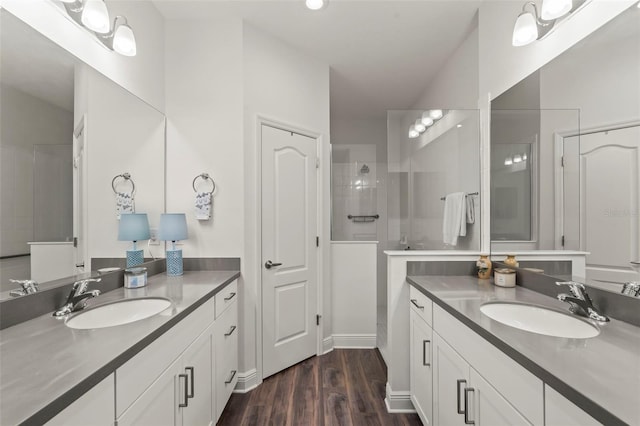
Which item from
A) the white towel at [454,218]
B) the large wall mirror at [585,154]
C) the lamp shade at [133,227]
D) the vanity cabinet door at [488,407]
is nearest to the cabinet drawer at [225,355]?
the lamp shade at [133,227]

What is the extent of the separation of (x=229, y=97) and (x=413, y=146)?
152 cm

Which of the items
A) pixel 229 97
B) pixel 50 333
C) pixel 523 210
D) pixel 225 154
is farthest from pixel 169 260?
pixel 523 210

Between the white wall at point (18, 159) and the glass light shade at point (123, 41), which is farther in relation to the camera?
the glass light shade at point (123, 41)

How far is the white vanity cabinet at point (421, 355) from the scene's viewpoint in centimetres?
166

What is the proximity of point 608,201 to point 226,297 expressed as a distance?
1.99 metres

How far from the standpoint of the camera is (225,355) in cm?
192

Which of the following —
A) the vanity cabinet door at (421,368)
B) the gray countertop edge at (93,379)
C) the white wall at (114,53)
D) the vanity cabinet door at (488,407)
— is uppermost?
the white wall at (114,53)

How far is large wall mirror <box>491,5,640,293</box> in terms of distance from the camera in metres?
1.07

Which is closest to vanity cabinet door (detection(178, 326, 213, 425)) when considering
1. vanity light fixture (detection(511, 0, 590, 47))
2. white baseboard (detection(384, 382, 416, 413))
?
white baseboard (detection(384, 382, 416, 413))

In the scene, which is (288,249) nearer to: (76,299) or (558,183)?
(76,299)

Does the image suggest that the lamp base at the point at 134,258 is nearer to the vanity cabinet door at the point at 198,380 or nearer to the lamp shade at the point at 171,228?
the lamp shade at the point at 171,228

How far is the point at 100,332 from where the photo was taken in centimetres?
104

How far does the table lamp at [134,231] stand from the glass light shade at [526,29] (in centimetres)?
243

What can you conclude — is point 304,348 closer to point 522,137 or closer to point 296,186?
point 296,186
